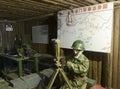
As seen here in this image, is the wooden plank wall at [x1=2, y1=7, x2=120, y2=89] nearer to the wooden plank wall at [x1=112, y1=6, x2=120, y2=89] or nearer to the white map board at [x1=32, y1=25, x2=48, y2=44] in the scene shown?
the wooden plank wall at [x1=112, y1=6, x2=120, y2=89]

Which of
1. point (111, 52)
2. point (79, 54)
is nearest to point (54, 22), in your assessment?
point (111, 52)

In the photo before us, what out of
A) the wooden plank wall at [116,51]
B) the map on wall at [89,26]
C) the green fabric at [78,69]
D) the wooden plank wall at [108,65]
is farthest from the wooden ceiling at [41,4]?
the green fabric at [78,69]

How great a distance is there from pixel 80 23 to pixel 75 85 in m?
2.28

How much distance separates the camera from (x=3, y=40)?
306 inches

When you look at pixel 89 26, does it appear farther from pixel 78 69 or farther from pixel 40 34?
pixel 40 34

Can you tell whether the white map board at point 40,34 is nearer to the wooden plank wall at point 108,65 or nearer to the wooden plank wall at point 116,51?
the wooden plank wall at point 108,65

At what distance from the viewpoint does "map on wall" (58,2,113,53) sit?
147 inches

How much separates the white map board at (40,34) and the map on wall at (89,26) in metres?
1.65

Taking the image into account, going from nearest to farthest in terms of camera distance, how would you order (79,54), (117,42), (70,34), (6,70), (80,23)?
(79,54)
(117,42)
(80,23)
(70,34)
(6,70)

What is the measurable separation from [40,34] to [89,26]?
11.1 feet

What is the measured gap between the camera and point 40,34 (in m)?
6.85

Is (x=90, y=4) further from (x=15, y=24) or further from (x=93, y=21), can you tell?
(x=15, y=24)

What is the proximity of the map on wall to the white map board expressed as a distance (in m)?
1.65

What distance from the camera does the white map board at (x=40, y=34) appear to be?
6566 millimetres
